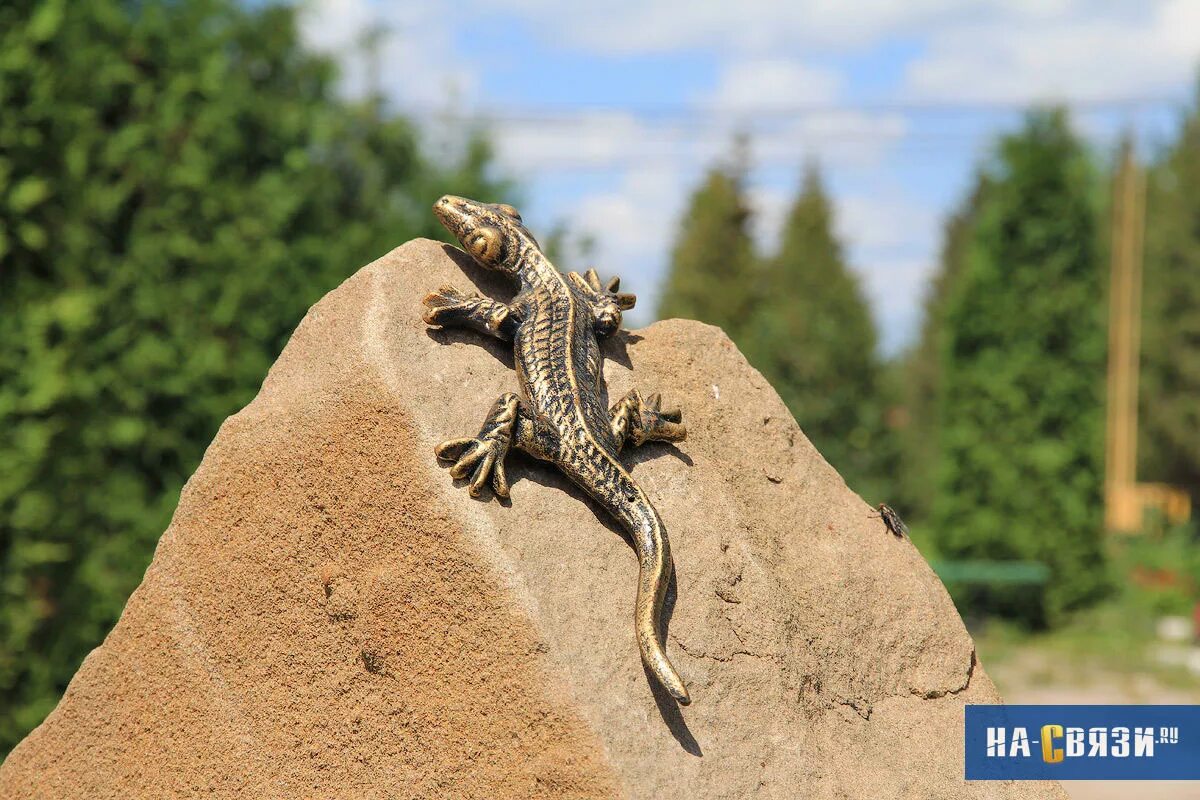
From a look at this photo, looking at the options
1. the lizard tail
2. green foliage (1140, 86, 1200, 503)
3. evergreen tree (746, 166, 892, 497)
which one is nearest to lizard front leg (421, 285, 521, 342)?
the lizard tail

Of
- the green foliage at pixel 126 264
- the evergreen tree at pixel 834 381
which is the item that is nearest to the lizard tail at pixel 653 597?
the green foliage at pixel 126 264

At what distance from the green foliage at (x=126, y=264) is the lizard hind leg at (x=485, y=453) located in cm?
407

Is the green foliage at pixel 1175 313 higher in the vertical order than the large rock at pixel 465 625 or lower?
higher

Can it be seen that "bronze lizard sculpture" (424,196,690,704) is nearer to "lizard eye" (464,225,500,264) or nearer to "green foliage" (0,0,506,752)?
"lizard eye" (464,225,500,264)

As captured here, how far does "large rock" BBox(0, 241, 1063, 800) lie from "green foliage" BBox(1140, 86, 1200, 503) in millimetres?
23574

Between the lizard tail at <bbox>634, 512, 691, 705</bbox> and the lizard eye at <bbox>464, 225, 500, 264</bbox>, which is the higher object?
the lizard eye at <bbox>464, 225, 500, 264</bbox>

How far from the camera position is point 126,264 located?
726 cm

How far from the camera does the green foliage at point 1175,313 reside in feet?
81.6

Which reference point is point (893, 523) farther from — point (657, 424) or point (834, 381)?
point (834, 381)

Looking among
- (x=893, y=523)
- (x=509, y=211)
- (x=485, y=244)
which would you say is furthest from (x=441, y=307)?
(x=893, y=523)

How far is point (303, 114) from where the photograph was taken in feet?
27.0

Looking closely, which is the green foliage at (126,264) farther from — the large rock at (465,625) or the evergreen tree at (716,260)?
the evergreen tree at (716,260)

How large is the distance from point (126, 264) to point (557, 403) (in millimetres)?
4664

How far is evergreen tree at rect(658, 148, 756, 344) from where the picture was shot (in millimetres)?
20453
